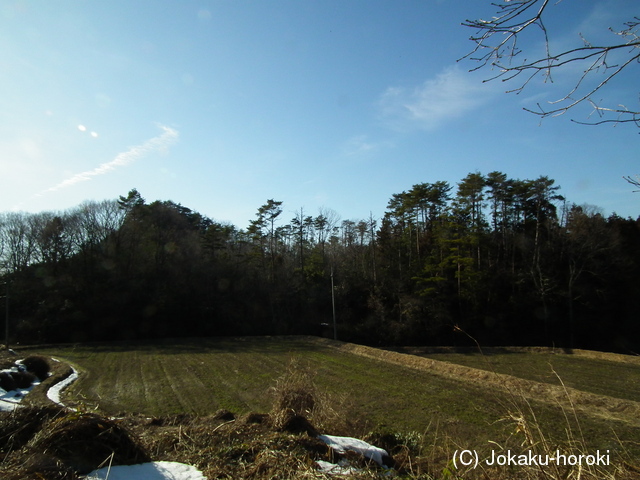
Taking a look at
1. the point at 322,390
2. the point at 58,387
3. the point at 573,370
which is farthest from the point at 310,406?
the point at 573,370

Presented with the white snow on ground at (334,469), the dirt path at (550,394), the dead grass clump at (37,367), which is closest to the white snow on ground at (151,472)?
the white snow on ground at (334,469)

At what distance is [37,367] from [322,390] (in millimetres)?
14159

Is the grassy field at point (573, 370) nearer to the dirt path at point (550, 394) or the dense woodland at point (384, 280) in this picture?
the dirt path at point (550, 394)

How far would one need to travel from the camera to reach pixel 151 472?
3.29 m

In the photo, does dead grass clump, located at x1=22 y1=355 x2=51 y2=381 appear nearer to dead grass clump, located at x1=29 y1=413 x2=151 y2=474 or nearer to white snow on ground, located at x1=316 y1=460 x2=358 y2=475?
dead grass clump, located at x1=29 y1=413 x2=151 y2=474

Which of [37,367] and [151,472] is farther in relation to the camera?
[37,367]

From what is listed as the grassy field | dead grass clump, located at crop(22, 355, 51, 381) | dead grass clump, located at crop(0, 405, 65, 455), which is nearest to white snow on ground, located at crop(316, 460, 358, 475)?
dead grass clump, located at crop(0, 405, 65, 455)

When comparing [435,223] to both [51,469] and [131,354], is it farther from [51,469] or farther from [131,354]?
[51,469]

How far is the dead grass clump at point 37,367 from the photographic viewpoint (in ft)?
55.7

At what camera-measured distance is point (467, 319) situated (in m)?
35.0

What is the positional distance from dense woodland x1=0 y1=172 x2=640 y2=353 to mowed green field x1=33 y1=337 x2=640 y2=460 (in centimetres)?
883

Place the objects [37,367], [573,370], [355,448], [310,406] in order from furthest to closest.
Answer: [573,370] < [37,367] < [310,406] < [355,448]

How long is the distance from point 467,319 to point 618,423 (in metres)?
25.3

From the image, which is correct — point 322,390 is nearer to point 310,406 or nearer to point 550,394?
point 310,406
